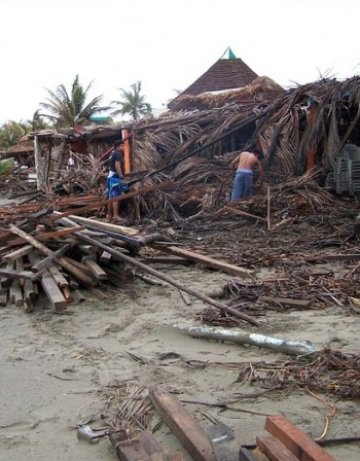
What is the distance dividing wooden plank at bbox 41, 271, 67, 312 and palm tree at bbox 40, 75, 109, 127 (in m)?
29.6

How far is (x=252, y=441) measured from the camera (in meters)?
3.00

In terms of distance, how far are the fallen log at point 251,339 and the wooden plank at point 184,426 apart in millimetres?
1205

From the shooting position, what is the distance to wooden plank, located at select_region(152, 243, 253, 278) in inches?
272

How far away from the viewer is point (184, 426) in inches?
116

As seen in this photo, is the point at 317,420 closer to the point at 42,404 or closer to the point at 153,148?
the point at 42,404

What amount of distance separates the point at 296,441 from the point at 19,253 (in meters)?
4.99

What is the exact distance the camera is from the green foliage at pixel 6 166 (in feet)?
92.5

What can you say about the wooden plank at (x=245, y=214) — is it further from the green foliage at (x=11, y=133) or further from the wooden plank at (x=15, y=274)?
the green foliage at (x=11, y=133)

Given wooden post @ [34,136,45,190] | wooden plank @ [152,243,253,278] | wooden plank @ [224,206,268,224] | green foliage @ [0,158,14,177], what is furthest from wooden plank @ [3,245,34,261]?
green foliage @ [0,158,14,177]

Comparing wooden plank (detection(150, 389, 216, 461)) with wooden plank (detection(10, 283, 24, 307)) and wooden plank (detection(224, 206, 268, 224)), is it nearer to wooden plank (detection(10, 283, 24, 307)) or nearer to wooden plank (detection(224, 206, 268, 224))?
wooden plank (detection(10, 283, 24, 307))

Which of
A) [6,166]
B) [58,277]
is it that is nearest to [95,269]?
[58,277]

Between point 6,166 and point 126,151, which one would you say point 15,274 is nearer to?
point 126,151

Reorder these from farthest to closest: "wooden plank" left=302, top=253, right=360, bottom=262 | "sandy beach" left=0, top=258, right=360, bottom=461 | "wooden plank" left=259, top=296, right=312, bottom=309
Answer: "wooden plank" left=302, top=253, right=360, bottom=262
"wooden plank" left=259, top=296, right=312, bottom=309
"sandy beach" left=0, top=258, right=360, bottom=461

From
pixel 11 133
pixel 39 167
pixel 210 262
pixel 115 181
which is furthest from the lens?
pixel 11 133
